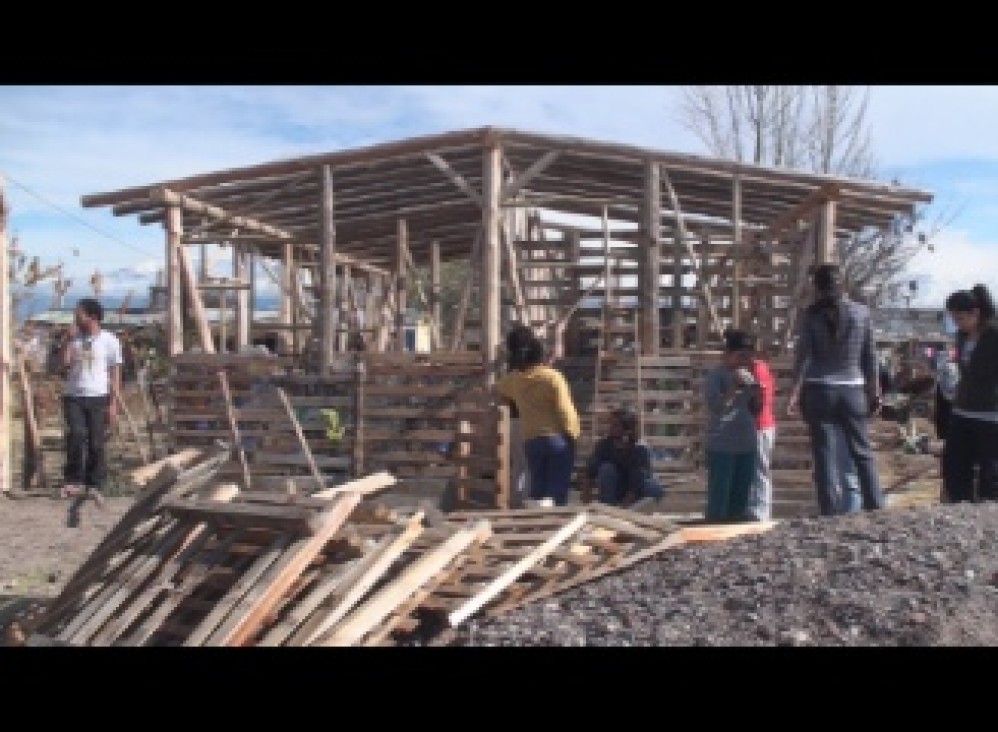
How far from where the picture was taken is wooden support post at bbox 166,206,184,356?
12.7 meters

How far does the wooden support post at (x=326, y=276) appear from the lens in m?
12.1

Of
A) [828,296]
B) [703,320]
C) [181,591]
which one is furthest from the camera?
[703,320]

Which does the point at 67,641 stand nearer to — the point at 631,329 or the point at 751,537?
the point at 751,537

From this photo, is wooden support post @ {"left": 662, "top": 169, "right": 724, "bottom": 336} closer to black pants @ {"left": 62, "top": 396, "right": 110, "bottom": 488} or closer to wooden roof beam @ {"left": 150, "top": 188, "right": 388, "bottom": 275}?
wooden roof beam @ {"left": 150, "top": 188, "right": 388, "bottom": 275}

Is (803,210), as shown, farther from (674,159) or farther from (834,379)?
(834,379)

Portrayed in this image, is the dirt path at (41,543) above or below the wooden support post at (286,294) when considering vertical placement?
below

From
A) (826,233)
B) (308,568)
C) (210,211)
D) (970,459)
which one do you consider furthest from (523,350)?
(210,211)

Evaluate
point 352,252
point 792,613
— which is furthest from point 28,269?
point 792,613

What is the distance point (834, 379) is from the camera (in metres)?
7.28

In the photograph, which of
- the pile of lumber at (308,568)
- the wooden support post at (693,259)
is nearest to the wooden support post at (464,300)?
the wooden support post at (693,259)

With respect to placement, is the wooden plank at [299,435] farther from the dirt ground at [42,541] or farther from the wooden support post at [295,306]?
the wooden support post at [295,306]

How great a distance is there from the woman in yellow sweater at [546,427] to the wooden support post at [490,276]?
2.86 meters

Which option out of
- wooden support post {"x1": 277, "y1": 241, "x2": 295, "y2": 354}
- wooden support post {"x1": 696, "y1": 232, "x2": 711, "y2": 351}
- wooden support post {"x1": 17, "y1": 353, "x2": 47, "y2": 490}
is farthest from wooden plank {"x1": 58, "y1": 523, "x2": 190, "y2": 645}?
wooden support post {"x1": 277, "y1": 241, "x2": 295, "y2": 354}

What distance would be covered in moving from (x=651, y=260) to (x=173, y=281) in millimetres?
5224
